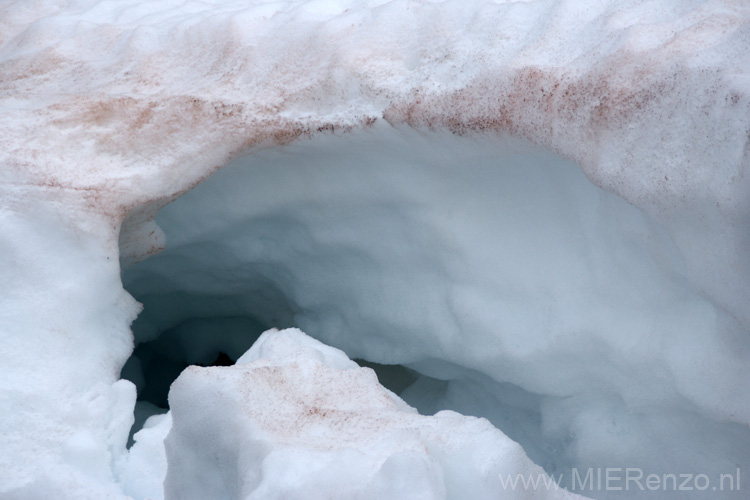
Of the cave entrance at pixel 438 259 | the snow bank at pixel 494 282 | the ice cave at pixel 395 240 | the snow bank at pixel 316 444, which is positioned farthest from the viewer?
the cave entrance at pixel 438 259

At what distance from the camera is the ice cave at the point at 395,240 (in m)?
1.21

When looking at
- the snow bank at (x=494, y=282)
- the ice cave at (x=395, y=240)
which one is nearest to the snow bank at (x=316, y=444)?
the ice cave at (x=395, y=240)

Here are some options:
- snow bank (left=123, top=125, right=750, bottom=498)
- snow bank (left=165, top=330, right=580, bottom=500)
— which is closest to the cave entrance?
snow bank (left=123, top=125, right=750, bottom=498)

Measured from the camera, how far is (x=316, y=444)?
1134 millimetres

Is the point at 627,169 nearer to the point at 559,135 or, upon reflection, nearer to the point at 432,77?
the point at 559,135

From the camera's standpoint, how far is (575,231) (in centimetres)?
162

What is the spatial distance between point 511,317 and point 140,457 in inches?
38.1

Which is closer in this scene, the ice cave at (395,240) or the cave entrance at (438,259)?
the ice cave at (395,240)

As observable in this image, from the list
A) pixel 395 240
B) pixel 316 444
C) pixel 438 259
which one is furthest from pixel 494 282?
pixel 316 444

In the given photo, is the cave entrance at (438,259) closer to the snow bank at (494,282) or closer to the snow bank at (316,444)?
the snow bank at (494,282)

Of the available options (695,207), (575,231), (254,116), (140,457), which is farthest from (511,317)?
(140,457)

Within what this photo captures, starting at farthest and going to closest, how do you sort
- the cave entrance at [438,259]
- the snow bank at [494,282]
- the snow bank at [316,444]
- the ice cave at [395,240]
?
the cave entrance at [438,259] → the snow bank at [494,282] → the ice cave at [395,240] → the snow bank at [316,444]

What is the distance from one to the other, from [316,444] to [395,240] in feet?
2.84

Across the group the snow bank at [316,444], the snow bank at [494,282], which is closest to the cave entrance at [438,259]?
the snow bank at [494,282]
